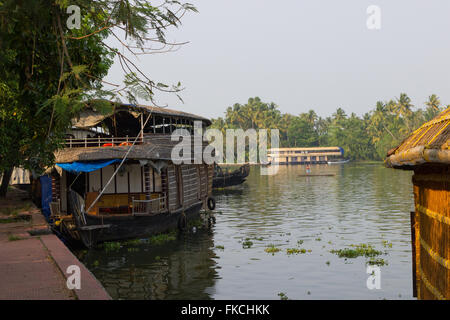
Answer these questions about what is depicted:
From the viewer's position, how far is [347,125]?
456 feet

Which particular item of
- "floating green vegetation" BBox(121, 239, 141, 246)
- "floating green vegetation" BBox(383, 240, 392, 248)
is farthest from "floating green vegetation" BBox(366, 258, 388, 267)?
"floating green vegetation" BBox(121, 239, 141, 246)

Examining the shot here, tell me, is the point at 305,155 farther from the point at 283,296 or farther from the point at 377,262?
the point at 283,296

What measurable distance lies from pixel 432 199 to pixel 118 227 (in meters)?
13.8

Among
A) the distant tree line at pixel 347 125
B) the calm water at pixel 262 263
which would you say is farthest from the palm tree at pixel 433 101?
the calm water at pixel 262 263

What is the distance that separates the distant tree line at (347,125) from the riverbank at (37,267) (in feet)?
352

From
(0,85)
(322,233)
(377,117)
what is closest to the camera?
(0,85)

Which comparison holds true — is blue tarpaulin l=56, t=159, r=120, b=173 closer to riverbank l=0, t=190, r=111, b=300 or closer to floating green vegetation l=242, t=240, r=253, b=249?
riverbank l=0, t=190, r=111, b=300

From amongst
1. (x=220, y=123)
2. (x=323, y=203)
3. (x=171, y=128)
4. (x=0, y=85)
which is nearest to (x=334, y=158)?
(x=220, y=123)

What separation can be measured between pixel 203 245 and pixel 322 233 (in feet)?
18.3

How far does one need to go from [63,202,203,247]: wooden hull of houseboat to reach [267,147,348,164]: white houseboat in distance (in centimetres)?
10434

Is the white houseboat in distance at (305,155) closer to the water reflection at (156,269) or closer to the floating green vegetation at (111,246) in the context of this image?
the water reflection at (156,269)

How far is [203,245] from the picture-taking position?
19.0 m

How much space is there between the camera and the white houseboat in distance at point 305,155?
124625mm
